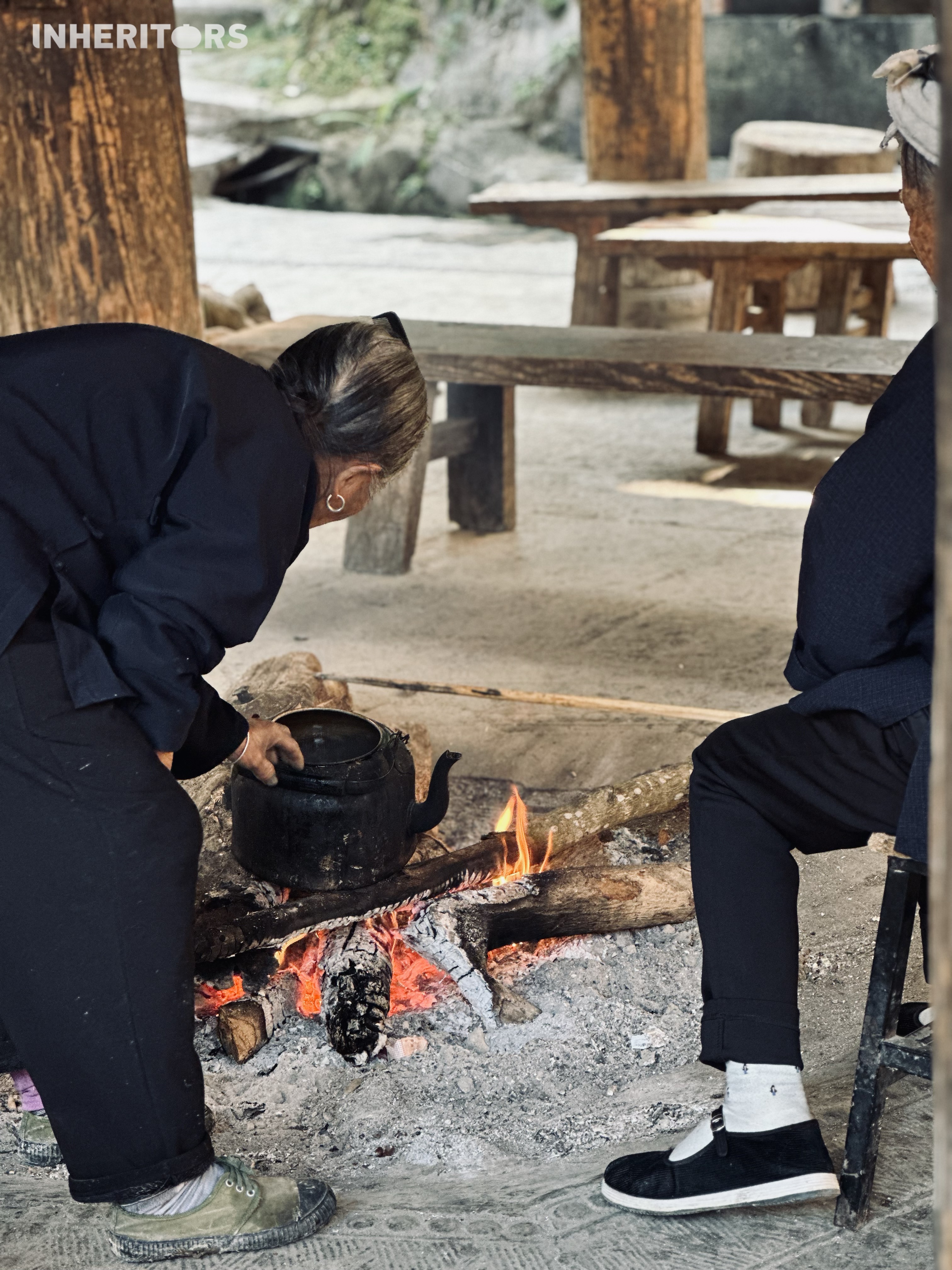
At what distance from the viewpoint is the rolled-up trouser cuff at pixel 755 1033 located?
200 cm

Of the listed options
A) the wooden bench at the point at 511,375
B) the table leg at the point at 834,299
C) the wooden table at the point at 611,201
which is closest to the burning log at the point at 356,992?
the wooden bench at the point at 511,375

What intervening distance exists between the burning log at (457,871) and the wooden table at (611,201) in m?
3.98

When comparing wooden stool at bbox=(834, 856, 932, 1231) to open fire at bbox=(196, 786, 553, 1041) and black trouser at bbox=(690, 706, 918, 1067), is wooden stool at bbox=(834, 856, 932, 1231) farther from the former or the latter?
open fire at bbox=(196, 786, 553, 1041)

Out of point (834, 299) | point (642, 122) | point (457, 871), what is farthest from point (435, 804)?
point (642, 122)

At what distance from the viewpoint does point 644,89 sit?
25.9 ft

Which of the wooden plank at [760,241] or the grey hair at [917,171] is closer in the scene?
the grey hair at [917,171]

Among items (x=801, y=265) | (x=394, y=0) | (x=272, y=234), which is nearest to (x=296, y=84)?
(x=394, y=0)

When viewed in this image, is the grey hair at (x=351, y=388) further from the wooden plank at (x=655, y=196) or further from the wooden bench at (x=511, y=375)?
the wooden plank at (x=655, y=196)

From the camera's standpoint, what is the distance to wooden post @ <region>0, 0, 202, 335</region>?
12.7 ft

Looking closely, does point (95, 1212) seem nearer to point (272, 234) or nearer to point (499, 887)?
point (499, 887)

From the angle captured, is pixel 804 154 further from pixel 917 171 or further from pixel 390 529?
pixel 917 171

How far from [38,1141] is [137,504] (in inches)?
42.3

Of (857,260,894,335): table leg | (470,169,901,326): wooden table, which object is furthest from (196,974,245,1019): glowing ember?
(857,260,894,335): table leg

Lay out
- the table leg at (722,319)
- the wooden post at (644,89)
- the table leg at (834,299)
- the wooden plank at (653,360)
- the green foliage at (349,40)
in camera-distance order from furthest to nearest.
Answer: the green foliage at (349,40) → the wooden post at (644,89) → the table leg at (834,299) → the table leg at (722,319) → the wooden plank at (653,360)
